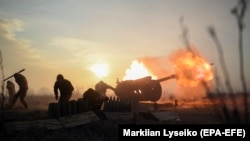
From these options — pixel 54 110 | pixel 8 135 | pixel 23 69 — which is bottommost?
pixel 8 135

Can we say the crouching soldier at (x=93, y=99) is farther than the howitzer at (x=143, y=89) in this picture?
No

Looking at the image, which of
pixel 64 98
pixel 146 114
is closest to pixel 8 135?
pixel 64 98

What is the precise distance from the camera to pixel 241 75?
2.49 m

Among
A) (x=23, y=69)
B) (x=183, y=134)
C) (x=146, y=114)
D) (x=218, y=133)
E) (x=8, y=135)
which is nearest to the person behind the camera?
(x=218, y=133)

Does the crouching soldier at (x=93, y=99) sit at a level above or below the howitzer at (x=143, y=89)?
below

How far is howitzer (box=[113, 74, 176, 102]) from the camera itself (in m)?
25.3

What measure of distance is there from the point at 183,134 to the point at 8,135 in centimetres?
829

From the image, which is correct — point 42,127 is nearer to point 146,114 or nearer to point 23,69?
point 146,114

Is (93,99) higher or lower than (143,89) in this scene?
lower

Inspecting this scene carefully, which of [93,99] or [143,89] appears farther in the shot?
[143,89]

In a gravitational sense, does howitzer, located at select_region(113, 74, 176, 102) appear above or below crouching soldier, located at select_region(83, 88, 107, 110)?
above

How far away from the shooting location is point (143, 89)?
83.6 feet

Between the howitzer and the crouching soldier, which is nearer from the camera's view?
the crouching soldier

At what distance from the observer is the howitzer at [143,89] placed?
2534 cm
